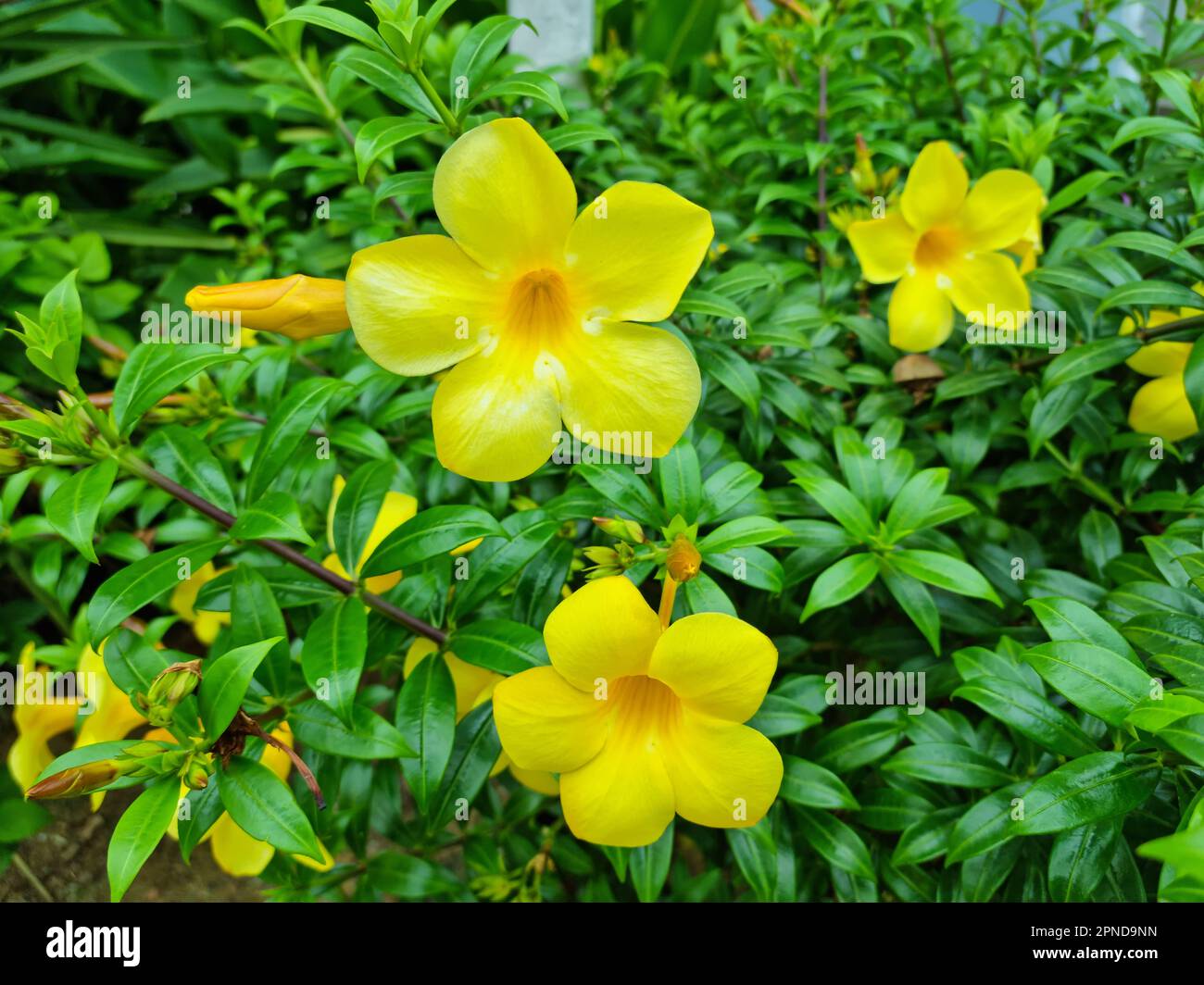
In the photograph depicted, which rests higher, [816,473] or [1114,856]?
[816,473]

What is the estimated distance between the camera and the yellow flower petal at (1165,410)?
1.33 metres

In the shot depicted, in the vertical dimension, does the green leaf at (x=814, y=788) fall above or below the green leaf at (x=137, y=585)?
below

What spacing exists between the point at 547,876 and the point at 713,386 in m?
0.98

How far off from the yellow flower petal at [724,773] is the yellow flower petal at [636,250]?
514 mm

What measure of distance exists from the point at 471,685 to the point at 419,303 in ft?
1.96

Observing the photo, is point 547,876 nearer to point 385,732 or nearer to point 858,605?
point 385,732

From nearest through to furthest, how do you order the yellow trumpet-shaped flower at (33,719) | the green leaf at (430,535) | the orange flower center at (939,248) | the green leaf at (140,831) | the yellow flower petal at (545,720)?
the green leaf at (140,831) → the yellow flower petal at (545,720) → the green leaf at (430,535) → the yellow trumpet-shaped flower at (33,719) → the orange flower center at (939,248)

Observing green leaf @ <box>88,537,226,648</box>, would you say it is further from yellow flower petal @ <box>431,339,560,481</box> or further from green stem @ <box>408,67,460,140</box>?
green stem @ <box>408,67,460,140</box>

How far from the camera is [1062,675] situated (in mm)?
952

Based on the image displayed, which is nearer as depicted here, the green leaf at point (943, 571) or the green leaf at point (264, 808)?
the green leaf at point (264, 808)

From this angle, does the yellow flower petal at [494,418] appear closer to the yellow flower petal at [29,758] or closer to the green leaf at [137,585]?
the green leaf at [137,585]

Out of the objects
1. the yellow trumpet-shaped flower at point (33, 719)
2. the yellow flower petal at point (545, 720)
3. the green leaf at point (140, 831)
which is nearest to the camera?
the green leaf at point (140, 831)

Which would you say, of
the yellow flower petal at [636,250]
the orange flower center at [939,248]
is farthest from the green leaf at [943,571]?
the orange flower center at [939,248]
